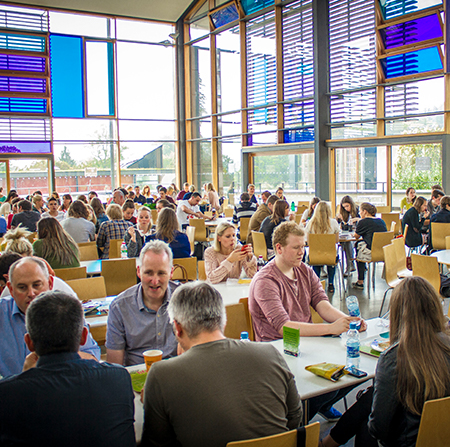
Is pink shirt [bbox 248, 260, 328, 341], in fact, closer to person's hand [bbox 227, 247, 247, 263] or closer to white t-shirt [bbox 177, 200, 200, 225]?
person's hand [bbox 227, 247, 247, 263]

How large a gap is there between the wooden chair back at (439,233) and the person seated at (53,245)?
571 cm

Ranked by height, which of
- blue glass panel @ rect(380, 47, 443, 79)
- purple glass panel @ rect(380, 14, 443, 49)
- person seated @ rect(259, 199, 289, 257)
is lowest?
person seated @ rect(259, 199, 289, 257)

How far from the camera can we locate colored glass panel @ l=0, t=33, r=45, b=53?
15.1 metres

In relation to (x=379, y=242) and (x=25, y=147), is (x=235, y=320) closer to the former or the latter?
(x=379, y=242)

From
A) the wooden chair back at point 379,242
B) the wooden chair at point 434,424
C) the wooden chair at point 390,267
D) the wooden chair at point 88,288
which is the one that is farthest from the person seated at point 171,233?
the wooden chair at point 434,424

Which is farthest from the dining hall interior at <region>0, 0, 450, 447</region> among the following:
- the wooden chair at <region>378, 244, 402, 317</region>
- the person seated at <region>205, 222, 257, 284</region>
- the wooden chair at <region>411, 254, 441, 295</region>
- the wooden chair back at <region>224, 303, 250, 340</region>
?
the wooden chair back at <region>224, 303, 250, 340</region>

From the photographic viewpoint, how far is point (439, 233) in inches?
299

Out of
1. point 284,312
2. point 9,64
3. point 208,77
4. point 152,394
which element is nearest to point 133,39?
point 208,77

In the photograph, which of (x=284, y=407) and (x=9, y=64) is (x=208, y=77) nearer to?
(x=9, y=64)

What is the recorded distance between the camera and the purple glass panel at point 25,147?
15.3 m

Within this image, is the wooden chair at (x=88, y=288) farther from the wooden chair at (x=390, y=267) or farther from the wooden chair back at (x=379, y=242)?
the wooden chair back at (x=379, y=242)

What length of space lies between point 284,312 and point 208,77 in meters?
15.1

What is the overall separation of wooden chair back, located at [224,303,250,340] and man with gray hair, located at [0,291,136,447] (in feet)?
5.60

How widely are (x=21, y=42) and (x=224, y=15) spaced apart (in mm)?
6731
